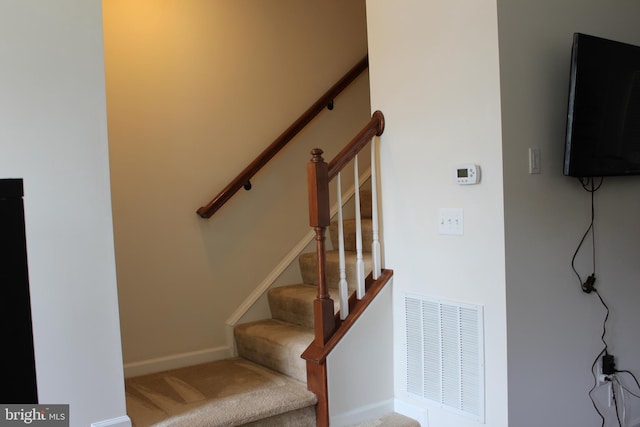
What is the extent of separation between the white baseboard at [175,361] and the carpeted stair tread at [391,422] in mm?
1045

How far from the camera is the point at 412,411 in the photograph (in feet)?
8.63

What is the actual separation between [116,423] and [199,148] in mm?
1654

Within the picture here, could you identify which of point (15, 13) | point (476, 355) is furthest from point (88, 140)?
point (476, 355)

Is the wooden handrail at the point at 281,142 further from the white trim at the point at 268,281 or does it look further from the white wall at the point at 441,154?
the white wall at the point at 441,154

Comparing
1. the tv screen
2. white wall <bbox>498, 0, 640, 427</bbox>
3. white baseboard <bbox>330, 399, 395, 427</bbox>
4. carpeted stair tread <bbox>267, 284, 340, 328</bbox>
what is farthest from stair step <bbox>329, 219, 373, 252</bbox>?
the tv screen

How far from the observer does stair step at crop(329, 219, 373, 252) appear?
3350 millimetres

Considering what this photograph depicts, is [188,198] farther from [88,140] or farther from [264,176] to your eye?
[88,140]

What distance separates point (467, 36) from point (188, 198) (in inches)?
70.9

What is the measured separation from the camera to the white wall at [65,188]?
191 cm

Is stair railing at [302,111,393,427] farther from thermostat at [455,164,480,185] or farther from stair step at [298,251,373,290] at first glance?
thermostat at [455,164,480,185]

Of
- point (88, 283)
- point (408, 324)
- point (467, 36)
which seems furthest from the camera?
point (408, 324)

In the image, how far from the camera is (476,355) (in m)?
2.31

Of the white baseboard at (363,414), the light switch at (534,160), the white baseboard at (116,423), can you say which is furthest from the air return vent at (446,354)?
the white baseboard at (116,423)

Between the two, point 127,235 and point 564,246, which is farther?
point 127,235
